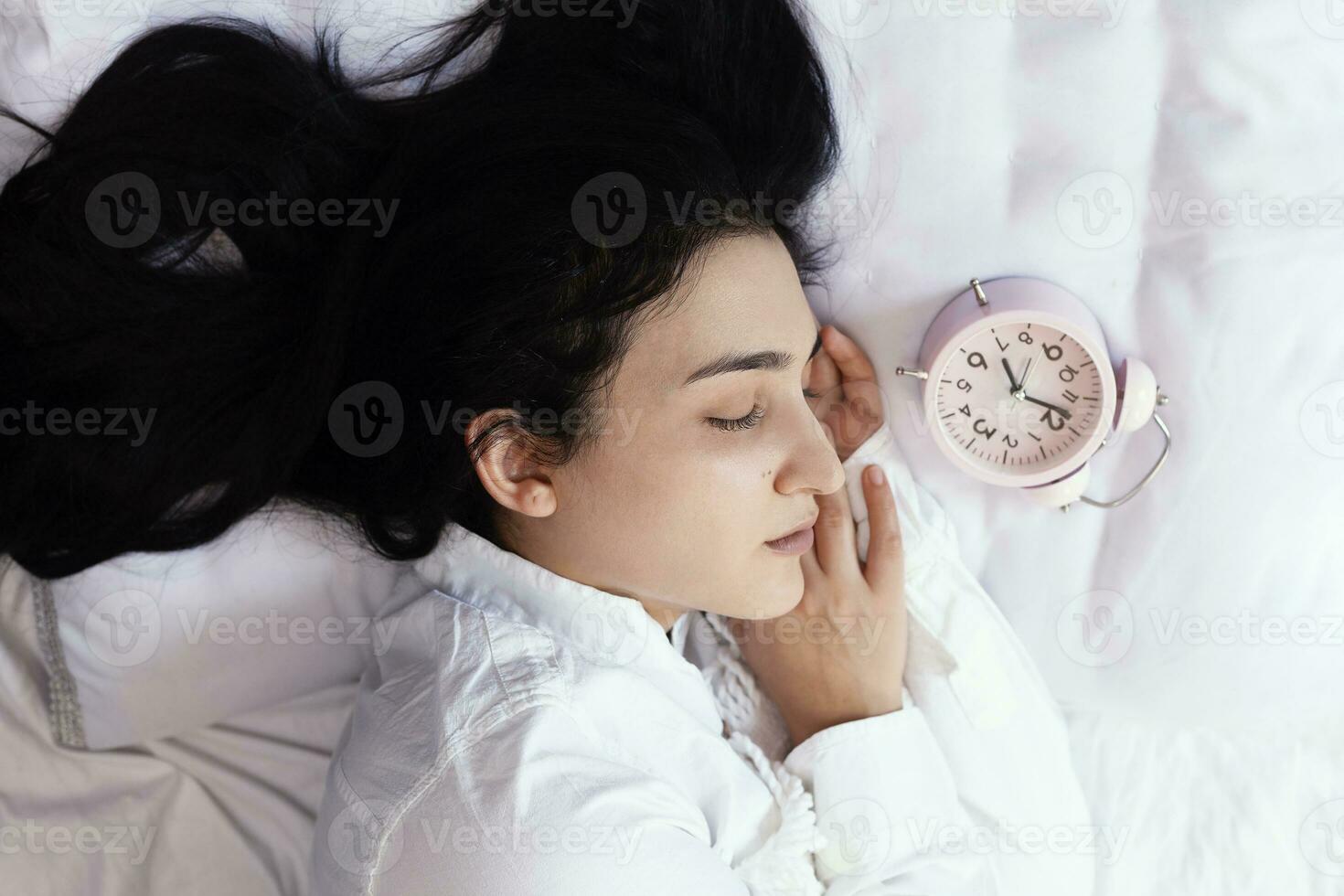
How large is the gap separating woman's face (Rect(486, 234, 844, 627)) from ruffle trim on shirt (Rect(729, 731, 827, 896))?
225mm

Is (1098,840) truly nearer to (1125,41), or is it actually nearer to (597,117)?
(1125,41)

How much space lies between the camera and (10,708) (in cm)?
122

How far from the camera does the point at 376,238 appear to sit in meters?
0.98

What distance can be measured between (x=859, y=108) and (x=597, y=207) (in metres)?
0.38
